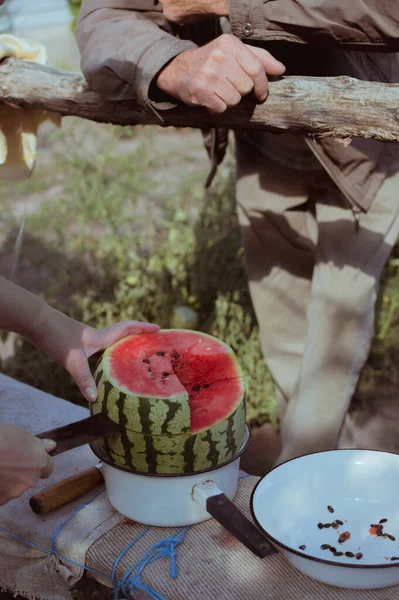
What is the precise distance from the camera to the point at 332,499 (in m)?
2.15

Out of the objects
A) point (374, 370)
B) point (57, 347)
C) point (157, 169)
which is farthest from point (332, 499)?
point (157, 169)

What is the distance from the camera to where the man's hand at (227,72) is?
8.07 feet

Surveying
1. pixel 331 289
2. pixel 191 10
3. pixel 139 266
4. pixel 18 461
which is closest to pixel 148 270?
pixel 139 266

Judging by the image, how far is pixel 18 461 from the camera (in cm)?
184

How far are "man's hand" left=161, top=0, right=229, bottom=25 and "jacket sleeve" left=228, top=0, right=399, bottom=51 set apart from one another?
0.08 meters

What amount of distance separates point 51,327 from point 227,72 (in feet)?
3.27

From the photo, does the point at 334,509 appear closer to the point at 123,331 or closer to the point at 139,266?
the point at 123,331

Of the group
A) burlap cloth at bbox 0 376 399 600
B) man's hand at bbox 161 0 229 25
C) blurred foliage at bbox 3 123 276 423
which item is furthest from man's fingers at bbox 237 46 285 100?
blurred foliage at bbox 3 123 276 423

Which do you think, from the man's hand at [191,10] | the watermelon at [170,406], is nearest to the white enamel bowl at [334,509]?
the watermelon at [170,406]

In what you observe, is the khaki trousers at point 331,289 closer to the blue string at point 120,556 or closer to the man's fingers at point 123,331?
the man's fingers at point 123,331

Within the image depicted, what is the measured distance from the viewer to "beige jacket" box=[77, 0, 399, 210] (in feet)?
8.43

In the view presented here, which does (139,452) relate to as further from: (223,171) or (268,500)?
(223,171)

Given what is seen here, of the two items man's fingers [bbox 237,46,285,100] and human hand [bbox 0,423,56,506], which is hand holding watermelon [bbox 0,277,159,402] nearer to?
human hand [bbox 0,423,56,506]

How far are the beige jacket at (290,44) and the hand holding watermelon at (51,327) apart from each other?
828mm
